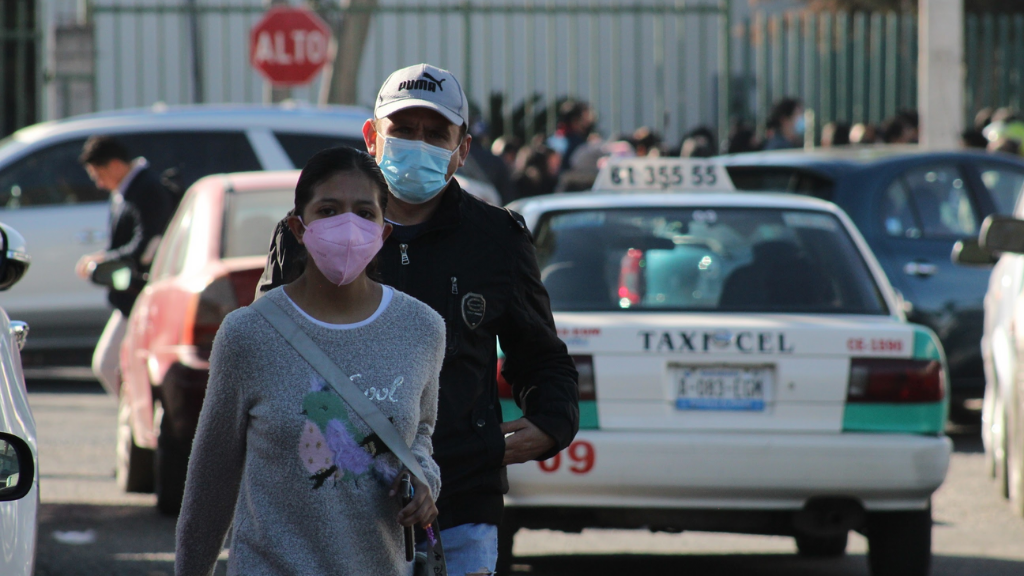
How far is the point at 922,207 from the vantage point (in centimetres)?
1009

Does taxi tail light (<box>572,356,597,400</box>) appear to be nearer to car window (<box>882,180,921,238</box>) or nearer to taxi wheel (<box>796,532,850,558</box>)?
taxi wheel (<box>796,532,850,558</box>)

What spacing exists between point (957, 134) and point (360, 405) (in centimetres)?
1395

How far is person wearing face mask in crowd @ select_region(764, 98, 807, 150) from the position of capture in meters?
16.3

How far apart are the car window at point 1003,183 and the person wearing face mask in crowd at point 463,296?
7.50m

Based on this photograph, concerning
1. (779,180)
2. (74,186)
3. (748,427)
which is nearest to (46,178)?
(74,186)

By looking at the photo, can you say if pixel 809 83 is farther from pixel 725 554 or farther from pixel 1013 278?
pixel 725 554

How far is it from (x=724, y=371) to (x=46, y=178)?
25.5 feet

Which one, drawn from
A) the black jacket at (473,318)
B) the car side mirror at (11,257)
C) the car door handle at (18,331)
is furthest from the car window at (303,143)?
the black jacket at (473,318)

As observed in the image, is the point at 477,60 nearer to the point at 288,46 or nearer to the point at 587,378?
the point at 288,46

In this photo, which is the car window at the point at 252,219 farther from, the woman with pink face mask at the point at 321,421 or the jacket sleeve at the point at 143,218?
the woman with pink face mask at the point at 321,421

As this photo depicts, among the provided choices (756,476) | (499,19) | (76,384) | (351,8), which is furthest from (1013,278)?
(499,19)

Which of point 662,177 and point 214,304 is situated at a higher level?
point 662,177

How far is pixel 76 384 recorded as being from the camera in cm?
1330

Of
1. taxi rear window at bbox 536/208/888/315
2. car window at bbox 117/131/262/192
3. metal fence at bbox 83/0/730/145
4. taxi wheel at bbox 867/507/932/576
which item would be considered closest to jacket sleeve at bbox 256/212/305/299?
taxi rear window at bbox 536/208/888/315
